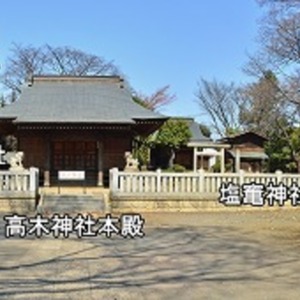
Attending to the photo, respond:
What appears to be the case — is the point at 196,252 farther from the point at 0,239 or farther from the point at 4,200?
the point at 4,200

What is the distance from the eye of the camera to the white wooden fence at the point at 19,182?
17.8 meters

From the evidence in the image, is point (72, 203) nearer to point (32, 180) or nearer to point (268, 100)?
point (32, 180)

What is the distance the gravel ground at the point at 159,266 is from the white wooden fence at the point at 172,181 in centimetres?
509

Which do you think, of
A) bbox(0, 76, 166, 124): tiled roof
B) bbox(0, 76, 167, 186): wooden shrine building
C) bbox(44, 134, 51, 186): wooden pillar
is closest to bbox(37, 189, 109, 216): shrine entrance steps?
bbox(0, 76, 167, 186): wooden shrine building

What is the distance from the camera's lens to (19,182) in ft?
59.1

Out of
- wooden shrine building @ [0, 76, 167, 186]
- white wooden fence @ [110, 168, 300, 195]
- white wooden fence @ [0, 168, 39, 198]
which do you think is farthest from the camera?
wooden shrine building @ [0, 76, 167, 186]

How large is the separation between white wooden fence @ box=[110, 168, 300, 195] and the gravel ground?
5092 millimetres

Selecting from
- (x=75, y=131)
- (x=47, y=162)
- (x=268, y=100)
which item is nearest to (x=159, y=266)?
(x=75, y=131)

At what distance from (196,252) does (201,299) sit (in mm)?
3452

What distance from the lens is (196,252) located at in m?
9.51

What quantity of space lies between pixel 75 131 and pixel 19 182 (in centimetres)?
492

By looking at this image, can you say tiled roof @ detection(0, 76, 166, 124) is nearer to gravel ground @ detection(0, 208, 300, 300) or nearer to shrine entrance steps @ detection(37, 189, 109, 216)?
shrine entrance steps @ detection(37, 189, 109, 216)

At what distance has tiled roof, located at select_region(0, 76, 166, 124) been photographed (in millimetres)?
21781

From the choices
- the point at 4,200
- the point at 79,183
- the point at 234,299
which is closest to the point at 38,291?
the point at 234,299
